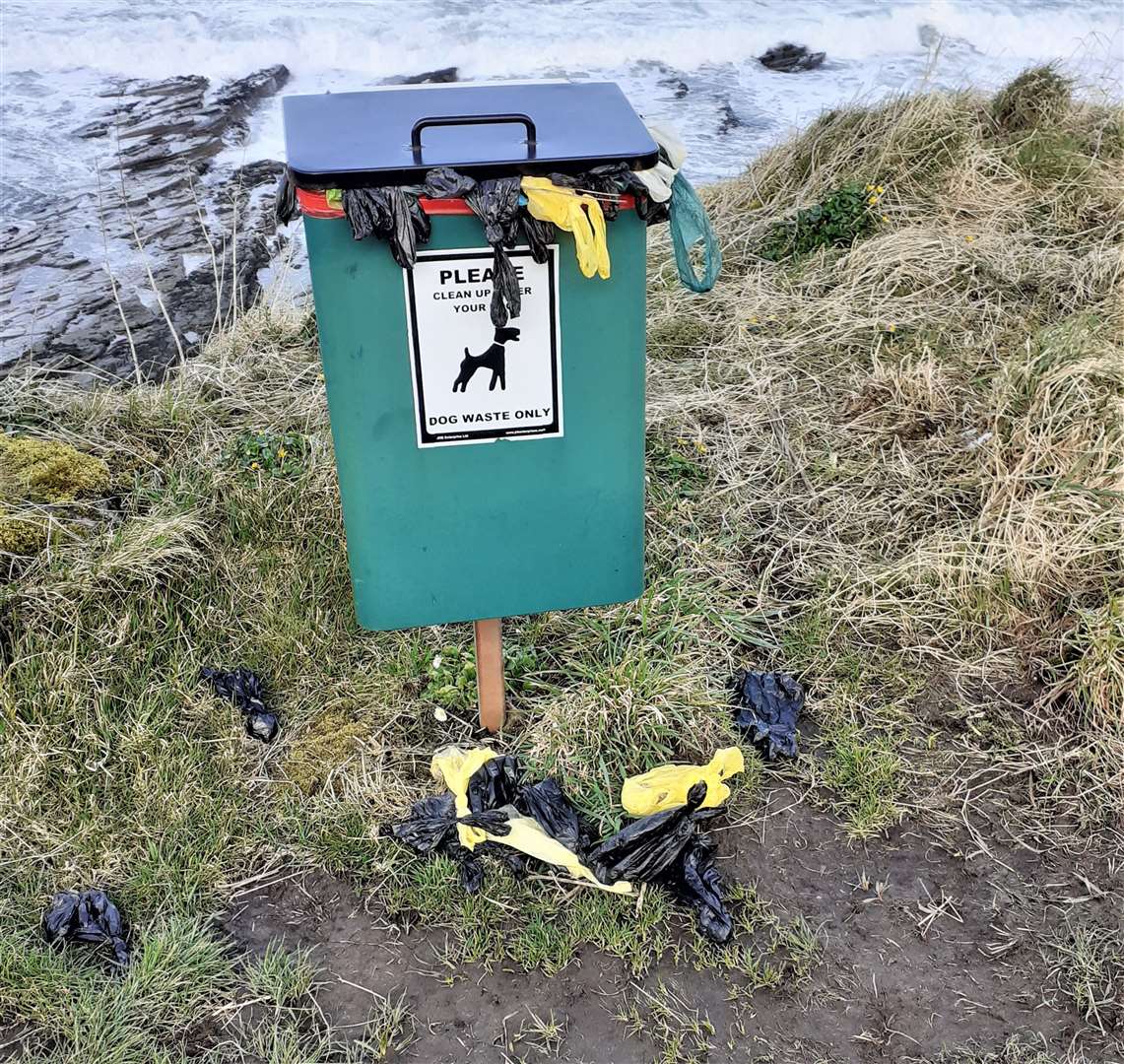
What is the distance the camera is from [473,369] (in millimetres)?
2104

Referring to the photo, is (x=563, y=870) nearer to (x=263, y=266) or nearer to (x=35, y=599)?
(x=35, y=599)

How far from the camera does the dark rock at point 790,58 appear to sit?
862 centimetres

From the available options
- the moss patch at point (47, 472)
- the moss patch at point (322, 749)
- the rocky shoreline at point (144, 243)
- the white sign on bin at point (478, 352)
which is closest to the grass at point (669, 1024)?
the moss patch at point (322, 749)

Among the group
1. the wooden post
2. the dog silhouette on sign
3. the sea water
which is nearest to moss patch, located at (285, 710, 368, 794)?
the wooden post

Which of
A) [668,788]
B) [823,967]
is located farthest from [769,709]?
[823,967]

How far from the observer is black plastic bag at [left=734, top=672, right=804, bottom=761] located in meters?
2.82

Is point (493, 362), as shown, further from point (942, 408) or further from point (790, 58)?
point (790, 58)

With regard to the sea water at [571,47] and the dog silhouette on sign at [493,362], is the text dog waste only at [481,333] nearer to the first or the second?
the dog silhouette on sign at [493,362]

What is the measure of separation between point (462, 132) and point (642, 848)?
1.67m

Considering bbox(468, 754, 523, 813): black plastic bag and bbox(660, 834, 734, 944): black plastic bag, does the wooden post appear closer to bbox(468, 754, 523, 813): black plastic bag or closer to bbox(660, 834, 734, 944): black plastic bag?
bbox(468, 754, 523, 813): black plastic bag

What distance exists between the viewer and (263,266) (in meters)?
5.66

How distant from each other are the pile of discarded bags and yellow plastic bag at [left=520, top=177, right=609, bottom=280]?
129 centimetres

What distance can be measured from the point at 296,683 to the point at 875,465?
218 centimetres

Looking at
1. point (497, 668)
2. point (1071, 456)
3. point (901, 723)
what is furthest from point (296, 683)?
point (1071, 456)
